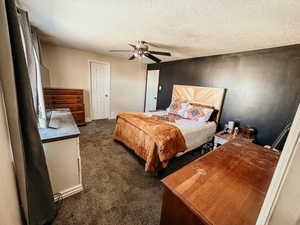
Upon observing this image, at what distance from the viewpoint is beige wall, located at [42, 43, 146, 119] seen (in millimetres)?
3373

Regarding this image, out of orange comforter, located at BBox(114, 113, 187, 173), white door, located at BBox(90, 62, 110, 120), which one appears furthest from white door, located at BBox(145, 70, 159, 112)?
orange comforter, located at BBox(114, 113, 187, 173)

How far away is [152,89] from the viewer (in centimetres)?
502

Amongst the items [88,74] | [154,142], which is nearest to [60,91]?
[88,74]

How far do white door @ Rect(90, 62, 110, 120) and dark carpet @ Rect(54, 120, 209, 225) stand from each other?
1.98 meters

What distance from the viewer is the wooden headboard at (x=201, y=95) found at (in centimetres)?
300

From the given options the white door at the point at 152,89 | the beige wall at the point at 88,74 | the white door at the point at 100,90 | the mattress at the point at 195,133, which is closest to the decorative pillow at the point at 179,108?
the mattress at the point at 195,133

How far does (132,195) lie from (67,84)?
3.59m

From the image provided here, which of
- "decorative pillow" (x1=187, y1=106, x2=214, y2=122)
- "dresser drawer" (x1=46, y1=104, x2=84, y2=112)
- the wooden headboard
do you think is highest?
the wooden headboard

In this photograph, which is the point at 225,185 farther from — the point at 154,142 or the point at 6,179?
the point at 6,179

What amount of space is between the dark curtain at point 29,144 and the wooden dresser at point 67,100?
256 cm

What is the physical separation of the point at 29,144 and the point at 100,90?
3.66 m

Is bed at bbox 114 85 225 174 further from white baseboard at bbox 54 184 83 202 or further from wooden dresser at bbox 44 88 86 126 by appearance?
wooden dresser at bbox 44 88 86 126

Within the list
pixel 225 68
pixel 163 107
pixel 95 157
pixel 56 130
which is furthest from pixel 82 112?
pixel 225 68

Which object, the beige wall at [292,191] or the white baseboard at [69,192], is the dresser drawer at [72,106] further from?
the beige wall at [292,191]
